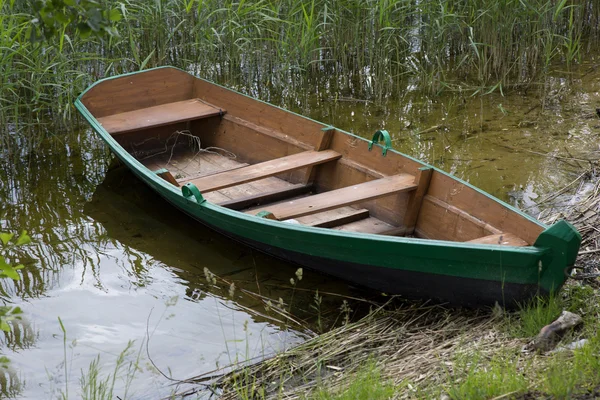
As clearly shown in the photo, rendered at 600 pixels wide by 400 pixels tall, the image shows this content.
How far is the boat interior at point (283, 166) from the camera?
13.5 feet

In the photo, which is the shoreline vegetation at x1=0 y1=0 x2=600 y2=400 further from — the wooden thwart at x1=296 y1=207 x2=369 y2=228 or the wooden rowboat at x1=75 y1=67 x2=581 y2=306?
the wooden thwart at x1=296 y1=207 x2=369 y2=228

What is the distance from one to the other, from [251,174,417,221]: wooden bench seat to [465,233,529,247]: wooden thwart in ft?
2.32

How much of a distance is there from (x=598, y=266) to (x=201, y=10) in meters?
4.31

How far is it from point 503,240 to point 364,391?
3.94ft

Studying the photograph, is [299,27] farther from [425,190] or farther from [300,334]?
[300,334]

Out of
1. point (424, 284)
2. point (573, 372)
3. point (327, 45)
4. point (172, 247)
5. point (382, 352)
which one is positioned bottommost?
point (172, 247)

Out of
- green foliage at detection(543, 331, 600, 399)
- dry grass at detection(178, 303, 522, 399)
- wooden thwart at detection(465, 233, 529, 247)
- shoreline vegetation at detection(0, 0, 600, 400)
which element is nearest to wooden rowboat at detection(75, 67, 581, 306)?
wooden thwart at detection(465, 233, 529, 247)

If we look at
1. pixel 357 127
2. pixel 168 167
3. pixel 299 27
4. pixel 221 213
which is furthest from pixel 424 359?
pixel 299 27

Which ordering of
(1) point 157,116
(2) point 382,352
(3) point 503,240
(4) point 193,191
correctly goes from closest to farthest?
(2) point 382,352 → (3) point 503,240 → (4) point 193,191 → (1) point 157,116

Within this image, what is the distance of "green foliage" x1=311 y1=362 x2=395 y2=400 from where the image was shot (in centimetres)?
277

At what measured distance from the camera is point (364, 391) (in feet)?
9.16

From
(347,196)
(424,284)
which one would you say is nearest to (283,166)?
(347,196)

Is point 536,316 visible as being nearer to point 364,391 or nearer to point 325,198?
point 364,391

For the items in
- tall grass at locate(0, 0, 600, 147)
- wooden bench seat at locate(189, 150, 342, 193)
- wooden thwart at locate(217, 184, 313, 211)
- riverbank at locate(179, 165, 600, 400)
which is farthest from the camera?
tall grass at locate(0, 0, 600, 147)
